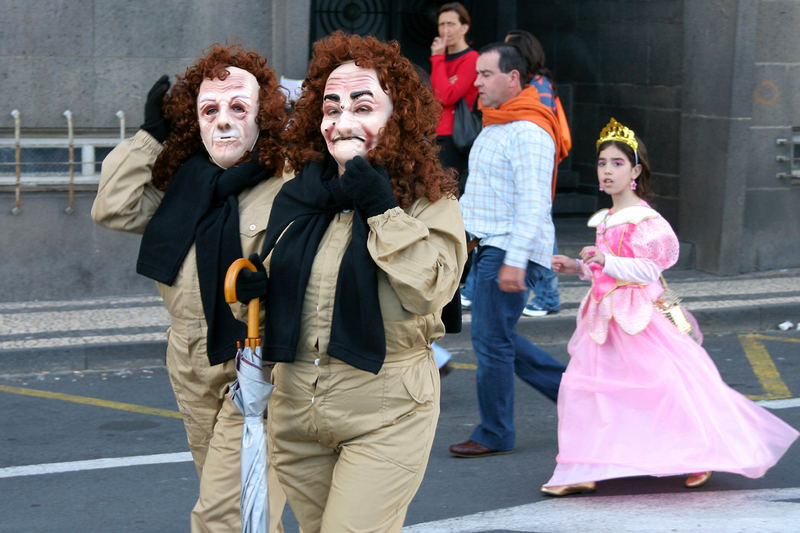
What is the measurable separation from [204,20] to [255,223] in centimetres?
568

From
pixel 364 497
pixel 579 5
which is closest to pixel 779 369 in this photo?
pixel 364 497

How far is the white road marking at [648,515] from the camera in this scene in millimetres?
4715

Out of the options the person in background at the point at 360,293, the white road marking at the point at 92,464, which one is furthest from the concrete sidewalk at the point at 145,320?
the person in background at the point at 360,293

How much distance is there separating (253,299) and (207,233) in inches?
22.3

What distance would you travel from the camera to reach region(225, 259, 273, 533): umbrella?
10.4 ft

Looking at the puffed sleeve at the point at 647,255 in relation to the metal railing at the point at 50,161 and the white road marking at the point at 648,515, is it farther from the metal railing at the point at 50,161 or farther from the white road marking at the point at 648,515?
the metal railing at the point at 50,161

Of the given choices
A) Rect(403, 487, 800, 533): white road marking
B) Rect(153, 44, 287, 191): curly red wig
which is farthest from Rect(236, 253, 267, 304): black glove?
Rect(403, 487, 800, 533): white road marking

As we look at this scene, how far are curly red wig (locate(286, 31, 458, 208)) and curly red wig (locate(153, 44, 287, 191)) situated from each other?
42 cm

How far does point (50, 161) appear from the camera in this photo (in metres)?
8.87

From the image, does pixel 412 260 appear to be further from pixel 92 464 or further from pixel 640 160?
pixel 92 464

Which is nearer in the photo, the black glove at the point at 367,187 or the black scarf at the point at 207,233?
the black glove at the point at 367,187

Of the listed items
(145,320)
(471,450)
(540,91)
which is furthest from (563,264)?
(145,320)

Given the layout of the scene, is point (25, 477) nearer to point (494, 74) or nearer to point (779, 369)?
point (494, 74)

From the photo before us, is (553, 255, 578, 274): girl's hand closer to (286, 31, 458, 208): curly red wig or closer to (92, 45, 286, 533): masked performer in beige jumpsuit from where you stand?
(92, 45, 286, 533): masked performer in beige jumpsuit
